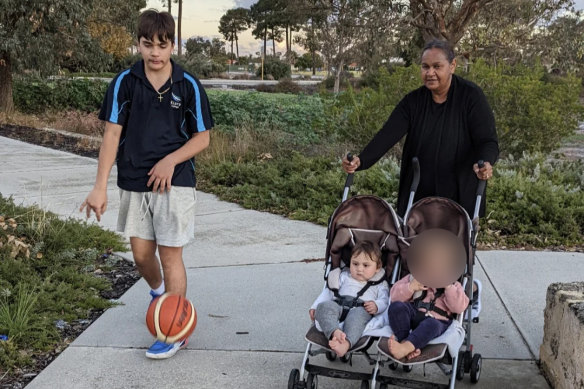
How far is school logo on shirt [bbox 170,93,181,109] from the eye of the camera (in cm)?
374

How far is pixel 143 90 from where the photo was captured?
12.3ft

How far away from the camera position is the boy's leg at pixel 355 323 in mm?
3174

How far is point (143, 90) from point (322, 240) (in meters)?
3.14

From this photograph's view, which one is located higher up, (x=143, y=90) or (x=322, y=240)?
(x=143, y=90)

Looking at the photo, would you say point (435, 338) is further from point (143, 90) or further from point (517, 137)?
point (517, 137)

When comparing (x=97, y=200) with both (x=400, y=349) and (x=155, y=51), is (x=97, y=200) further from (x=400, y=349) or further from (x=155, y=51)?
(x=400, y=349)

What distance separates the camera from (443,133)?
3877mm

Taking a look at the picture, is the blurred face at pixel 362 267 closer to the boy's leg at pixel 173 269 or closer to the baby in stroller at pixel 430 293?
the baby in stroller at pixel 430 293

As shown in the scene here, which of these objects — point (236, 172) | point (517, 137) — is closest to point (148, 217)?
point (236, 172)

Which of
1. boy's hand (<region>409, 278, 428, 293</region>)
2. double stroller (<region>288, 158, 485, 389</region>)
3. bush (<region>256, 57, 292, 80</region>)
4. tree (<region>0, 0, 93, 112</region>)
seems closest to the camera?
boy's hand (<region>409, 278, 428, 293</region>)

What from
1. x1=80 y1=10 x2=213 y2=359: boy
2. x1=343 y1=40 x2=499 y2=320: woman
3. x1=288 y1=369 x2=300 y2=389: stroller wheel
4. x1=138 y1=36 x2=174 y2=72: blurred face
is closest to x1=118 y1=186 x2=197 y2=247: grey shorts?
x1=80 y1=10 x2=213 y2=359: boy

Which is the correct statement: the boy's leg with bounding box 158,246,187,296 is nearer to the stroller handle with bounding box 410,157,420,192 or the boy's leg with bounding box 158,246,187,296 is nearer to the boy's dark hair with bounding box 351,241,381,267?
the boy's dark hair with bounding box 351,241,381,267

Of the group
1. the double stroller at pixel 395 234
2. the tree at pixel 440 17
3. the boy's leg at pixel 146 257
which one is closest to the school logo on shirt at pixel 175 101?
the boy's leg at pixel 146 257

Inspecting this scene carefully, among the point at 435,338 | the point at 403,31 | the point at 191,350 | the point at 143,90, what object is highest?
the point at 403,31
